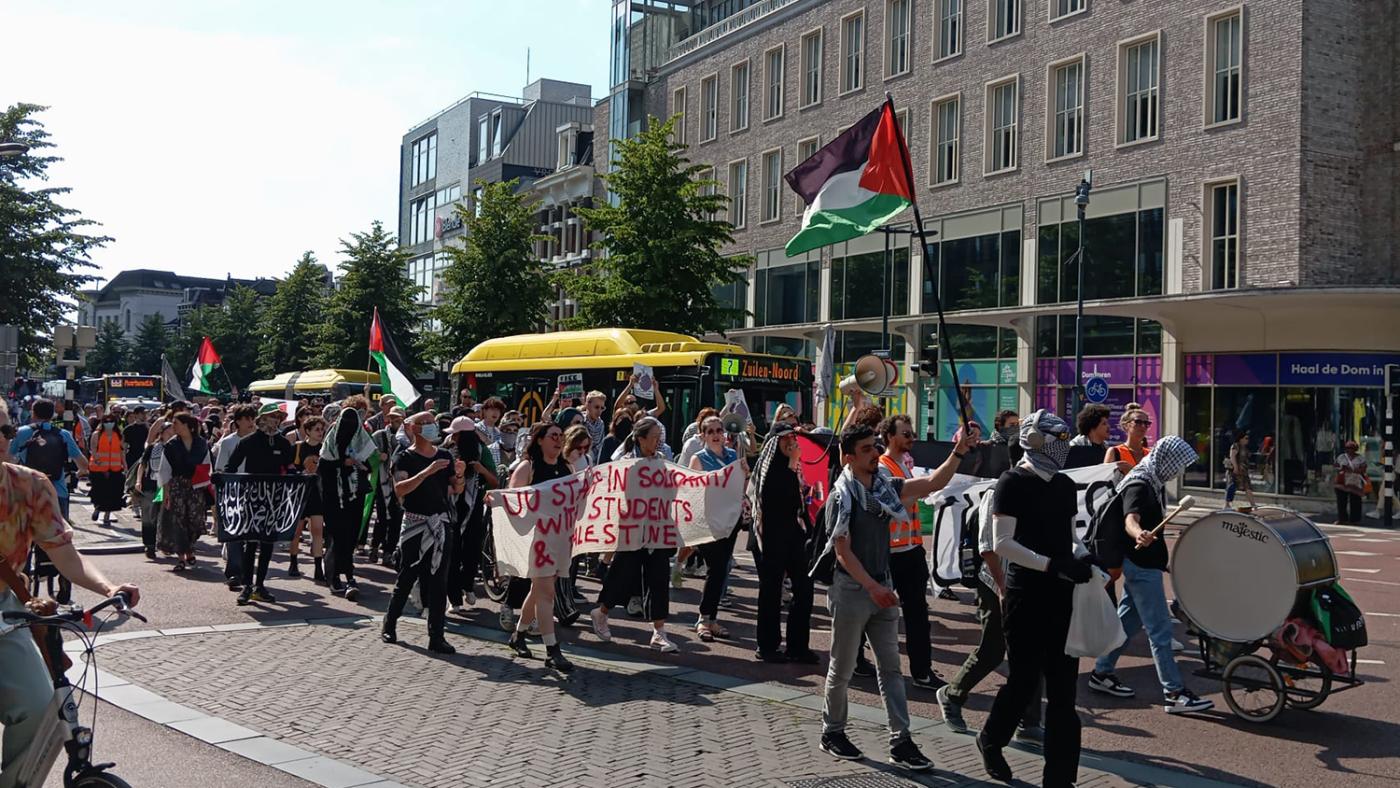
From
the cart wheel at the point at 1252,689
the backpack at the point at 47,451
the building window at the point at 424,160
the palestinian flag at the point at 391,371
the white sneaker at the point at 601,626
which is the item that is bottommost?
the white sneaker at the point at 601,626

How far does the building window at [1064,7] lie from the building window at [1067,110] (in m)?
1.34

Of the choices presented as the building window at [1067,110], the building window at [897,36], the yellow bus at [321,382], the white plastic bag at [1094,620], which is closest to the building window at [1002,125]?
the building window at [1067,110]

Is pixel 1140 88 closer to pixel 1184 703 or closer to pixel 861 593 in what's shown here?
pixel 1184 703

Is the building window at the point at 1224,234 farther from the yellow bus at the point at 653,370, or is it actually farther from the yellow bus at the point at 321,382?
the yellow bus at the point at 321,382

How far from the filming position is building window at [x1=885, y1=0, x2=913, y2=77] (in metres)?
40.7

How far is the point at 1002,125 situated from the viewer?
1469 inches

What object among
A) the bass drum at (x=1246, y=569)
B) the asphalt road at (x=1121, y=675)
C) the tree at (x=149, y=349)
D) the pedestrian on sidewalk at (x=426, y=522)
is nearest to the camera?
the asphalt road at (x=1121, y=675)

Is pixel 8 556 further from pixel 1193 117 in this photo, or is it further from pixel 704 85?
pixel 704 85

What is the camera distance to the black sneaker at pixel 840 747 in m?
6.82

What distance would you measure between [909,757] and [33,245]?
3296 cm

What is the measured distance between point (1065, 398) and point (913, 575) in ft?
90.9

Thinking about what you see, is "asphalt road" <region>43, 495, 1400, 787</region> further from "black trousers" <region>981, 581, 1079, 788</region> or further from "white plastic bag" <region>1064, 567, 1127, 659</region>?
"black trousers" <region>981, 581, 1079, 788</region>

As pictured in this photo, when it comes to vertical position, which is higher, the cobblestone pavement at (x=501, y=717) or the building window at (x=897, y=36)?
the building window at (x=897, y=36)

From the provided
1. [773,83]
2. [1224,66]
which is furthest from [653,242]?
[1224,66]
